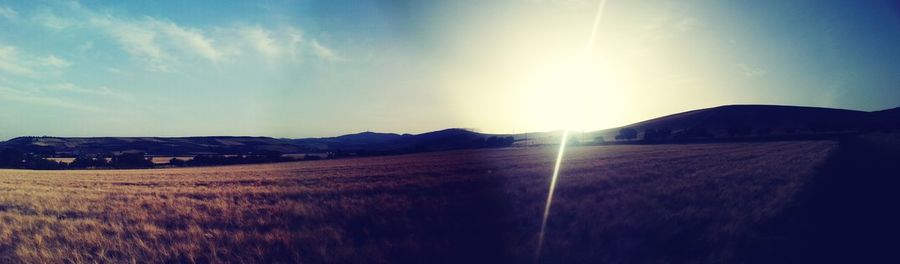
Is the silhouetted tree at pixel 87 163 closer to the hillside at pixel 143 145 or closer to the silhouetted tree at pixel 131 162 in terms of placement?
the silhouetted tree at pixel 131 162

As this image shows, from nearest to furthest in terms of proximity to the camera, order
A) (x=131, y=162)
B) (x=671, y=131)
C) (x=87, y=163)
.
A: (x=87, y=163)
(x=131, y=162)
(x=671, y=131)

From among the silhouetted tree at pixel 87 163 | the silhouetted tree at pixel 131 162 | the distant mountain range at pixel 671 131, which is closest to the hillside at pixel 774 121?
the distant mountain range at pixel 671 131

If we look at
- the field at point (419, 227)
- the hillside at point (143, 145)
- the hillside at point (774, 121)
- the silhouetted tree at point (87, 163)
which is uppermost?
the hillside at point (774, 121)

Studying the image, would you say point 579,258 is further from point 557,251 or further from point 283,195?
point 283,195

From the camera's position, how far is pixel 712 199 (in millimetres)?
11625

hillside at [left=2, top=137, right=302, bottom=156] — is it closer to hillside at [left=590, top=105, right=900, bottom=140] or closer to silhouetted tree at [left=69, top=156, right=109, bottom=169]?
silhouetted tree at [left=69, top=156, right=109, bottom=169]

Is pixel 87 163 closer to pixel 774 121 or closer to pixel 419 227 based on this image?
pixel 419 227

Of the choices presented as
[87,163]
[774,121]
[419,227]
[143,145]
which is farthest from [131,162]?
[774,121]

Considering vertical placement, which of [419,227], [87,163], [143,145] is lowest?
[87,163]

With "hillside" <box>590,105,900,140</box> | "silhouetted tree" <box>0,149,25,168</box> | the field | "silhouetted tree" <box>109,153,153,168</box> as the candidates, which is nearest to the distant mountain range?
"hillside" <box>590,105,900,140</box>

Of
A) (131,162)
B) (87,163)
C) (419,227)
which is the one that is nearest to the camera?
(419,227)

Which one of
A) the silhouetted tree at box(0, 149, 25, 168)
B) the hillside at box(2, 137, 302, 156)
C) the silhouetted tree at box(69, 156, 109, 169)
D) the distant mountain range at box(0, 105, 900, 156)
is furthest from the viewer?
the hillside at box(2, 137, 302, 156)

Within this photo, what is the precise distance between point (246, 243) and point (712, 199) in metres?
12.2

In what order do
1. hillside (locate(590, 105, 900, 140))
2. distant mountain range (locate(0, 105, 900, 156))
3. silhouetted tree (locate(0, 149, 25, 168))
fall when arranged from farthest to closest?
distant mountain range (locate(0, 105, 900, 156)) → hillside (locate(590, 105, 900, 140)) → silhouetted tree (locate(0, 149, 25, 168))
